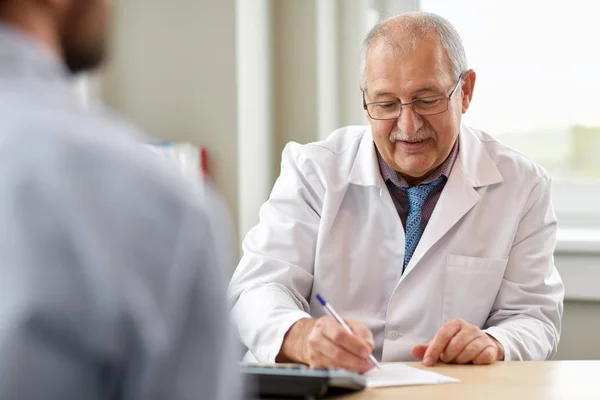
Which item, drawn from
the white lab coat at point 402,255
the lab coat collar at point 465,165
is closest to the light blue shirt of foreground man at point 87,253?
the white lab coat at point 402,255

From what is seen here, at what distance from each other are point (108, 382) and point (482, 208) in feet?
5.20

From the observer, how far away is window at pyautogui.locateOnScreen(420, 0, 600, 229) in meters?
2.96

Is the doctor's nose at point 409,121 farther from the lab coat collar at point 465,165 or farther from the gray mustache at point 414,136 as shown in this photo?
the lab coat collar at point 465,165

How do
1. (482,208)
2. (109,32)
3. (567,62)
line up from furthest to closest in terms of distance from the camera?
(567,62) < (482,208) < (109,32)

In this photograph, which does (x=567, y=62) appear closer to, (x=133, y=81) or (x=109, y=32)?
(x=133, y=81)

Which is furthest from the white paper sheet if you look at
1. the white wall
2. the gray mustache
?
the white wall

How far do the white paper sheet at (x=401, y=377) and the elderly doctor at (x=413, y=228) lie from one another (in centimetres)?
40

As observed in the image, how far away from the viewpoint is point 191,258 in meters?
0.51

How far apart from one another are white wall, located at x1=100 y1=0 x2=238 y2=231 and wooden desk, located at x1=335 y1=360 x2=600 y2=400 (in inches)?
55.3

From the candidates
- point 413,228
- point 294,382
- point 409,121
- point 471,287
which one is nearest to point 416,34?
point 409,121

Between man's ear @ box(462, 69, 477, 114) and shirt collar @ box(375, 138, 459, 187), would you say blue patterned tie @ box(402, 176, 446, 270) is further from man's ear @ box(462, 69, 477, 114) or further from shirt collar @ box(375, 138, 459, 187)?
man's ear @ box(462, 69, 477, 114)

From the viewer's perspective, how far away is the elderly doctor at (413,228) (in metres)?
1.89

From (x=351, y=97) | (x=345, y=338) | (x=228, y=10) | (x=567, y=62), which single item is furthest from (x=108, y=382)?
(x=567, y=62)

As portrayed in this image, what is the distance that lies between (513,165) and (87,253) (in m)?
1.70
